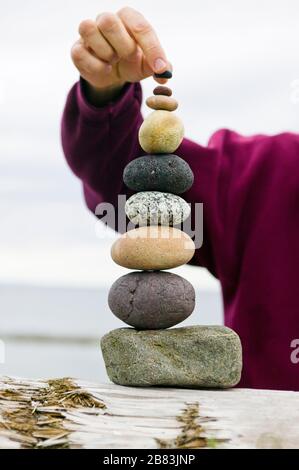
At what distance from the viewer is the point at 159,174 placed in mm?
4055

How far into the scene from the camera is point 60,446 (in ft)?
9.78

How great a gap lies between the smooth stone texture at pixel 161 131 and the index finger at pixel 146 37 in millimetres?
306

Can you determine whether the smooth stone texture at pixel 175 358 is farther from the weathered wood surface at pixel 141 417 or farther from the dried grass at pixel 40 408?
the dried grass at pixel 40 408

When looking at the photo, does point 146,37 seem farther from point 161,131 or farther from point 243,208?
point 243,208

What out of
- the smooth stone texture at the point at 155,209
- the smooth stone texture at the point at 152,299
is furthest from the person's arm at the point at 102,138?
the smooth stone texture at the point at 152,299

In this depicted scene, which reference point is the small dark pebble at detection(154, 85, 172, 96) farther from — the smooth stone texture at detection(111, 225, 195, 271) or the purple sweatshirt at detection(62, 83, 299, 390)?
the purple sweatshirt at detection(62, 83, 299, 390)

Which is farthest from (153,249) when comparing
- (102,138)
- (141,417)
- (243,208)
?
(243,208)

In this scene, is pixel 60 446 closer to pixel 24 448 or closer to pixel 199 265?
pixel 24 448

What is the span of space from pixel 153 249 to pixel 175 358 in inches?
24.7

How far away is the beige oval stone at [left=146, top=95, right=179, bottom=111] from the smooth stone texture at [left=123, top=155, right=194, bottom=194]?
0.28 metres

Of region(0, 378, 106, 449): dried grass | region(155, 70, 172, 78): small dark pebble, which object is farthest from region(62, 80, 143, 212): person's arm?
region(0, 378, 106, 449): dried grass

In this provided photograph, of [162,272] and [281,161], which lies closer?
[162,272]
